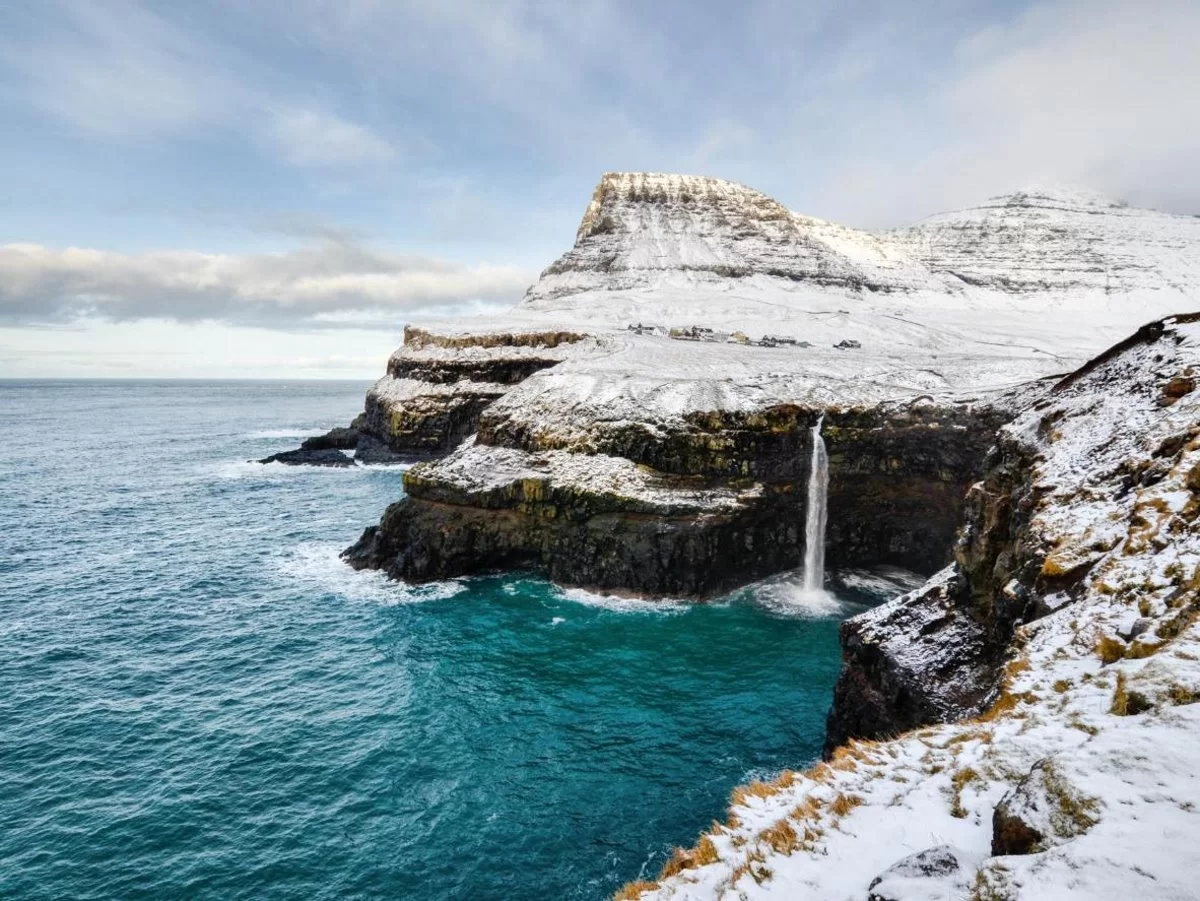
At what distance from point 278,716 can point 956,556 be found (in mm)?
24755

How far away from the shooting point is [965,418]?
37.2 meters

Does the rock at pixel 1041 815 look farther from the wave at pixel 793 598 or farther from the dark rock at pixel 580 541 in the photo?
the dark rock at pixel 580 541

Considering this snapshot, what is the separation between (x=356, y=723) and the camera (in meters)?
24.2

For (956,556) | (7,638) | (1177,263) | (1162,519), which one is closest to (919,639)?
(956,556)

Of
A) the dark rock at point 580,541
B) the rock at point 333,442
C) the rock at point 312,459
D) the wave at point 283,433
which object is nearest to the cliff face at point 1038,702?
the dark rock at point 580,541

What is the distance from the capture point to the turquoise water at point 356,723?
1755cm

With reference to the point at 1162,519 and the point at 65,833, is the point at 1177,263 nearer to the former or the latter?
the point at 1162,519

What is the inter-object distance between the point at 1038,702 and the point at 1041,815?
4.09 metres

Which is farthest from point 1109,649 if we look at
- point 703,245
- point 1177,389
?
point 703,245

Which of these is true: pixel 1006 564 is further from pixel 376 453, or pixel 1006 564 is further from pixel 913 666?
pixel 376 453

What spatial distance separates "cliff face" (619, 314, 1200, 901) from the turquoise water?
6.97 metres

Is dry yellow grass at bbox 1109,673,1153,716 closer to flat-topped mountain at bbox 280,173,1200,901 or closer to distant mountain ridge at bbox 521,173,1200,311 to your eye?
flat-topped mountain at bbox 280,173,1200,901

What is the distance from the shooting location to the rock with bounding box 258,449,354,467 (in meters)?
77.4

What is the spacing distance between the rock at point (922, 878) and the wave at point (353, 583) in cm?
3194
